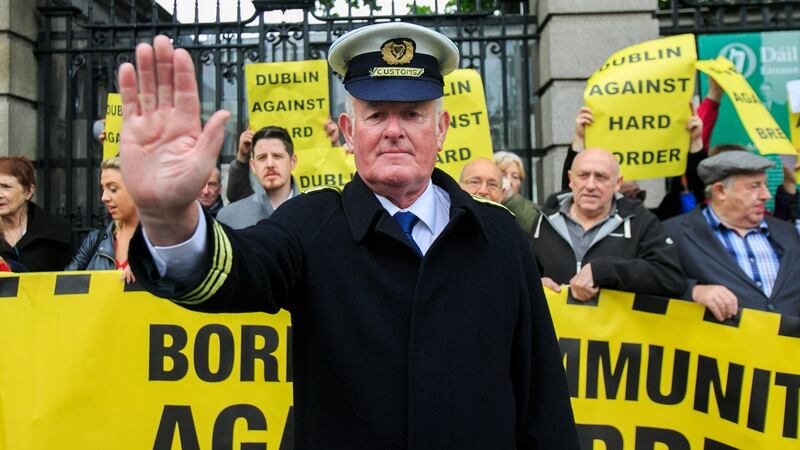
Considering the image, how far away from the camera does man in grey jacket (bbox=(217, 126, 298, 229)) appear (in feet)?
15.7

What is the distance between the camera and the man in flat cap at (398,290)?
5.98 feet

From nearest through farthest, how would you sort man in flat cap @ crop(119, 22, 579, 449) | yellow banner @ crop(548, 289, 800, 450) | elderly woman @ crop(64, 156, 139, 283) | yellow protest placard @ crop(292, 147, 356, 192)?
man in flat cap @ crop(119, 22, 579, 449) < yellow banner @ crop(548, 289, 800, 450) < elderly woman @ crop(64, 156, 139, 283) < yellow protest placard @ crop(292, 147, 356, 192)

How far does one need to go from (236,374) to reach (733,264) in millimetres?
2575

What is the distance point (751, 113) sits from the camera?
5.27 m

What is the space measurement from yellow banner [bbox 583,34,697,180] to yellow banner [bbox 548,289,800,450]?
164 centimetres

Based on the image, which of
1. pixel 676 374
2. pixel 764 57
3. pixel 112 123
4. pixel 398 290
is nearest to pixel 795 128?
pixel 764 57

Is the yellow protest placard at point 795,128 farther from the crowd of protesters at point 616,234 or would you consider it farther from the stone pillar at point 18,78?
the stone pillar at point 18,78

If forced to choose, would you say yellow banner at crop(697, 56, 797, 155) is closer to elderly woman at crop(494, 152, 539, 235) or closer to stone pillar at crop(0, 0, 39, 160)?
elderly woman at crop(494, 152, 539, 235)

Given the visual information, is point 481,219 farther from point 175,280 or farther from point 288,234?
point 175,280

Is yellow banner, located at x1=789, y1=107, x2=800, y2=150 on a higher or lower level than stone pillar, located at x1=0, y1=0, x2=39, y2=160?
lower

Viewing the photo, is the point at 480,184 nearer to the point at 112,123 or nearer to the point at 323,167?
the point at 323,167

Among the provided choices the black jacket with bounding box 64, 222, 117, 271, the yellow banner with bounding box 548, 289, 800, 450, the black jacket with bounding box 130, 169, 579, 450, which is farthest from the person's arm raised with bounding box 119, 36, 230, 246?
the black jacket with bounding box 64, 222, 117, 271

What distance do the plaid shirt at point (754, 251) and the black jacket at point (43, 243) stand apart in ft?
13.0

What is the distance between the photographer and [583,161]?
4227 mm
